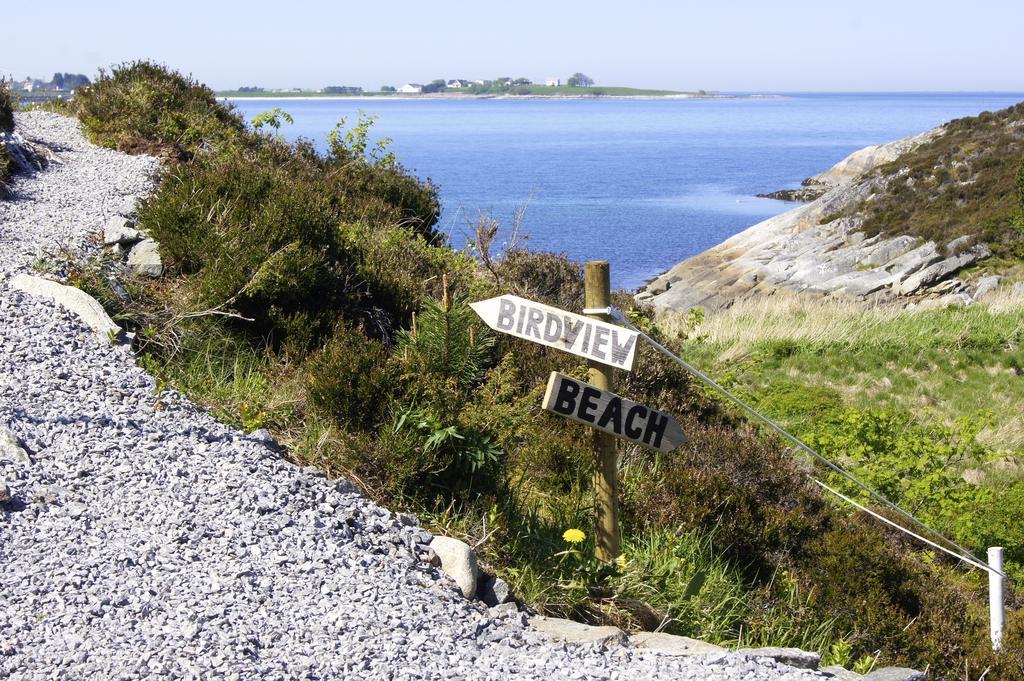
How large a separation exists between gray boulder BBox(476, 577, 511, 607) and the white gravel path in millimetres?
146

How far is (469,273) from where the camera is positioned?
29.9 ft

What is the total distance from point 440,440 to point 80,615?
2099 mm

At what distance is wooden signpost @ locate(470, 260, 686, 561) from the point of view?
4785mm

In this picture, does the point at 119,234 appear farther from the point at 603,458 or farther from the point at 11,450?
the point at 603,458

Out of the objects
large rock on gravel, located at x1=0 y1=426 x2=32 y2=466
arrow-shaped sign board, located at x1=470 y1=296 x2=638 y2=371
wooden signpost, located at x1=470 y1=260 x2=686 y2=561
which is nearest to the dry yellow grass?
wooden signpost, located at x1=470 y1=260 x2=686 y2=561

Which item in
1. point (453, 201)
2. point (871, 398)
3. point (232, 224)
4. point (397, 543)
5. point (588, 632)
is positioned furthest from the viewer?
point (453, 201)

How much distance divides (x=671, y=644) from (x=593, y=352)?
1.42m

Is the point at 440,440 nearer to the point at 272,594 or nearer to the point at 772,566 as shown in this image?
the point at 272,594

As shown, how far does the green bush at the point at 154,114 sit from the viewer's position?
501 inches

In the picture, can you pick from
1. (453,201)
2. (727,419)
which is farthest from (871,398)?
(453,201)

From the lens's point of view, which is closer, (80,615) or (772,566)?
(80,615)

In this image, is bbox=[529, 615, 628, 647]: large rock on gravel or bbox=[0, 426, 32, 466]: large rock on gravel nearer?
bbox=[529, 615, 628, 647]: large rock on gravel

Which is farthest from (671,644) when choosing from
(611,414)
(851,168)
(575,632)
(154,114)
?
(851,168)

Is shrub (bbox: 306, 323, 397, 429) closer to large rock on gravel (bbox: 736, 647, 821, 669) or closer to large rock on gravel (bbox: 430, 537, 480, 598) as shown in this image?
large rock on gravel (bbox: 430, 537, 480, 598)
